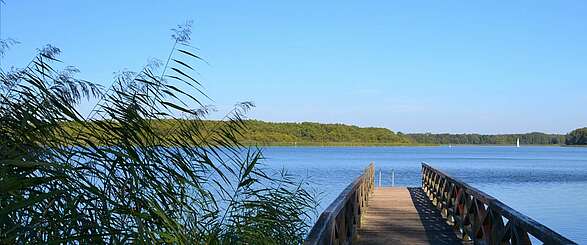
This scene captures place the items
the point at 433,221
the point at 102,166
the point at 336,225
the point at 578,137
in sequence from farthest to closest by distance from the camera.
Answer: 1. the point at 578,137
2. the point at 433,221
3. the point at 336,225
4. the point at 102,166

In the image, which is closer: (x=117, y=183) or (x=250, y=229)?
(x=117, y=183)

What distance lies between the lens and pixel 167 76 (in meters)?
4.62

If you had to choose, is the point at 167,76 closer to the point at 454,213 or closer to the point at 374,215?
the point at 454,213

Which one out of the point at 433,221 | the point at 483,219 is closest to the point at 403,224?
the point at 433,221

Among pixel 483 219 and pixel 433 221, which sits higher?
pixel 483 219

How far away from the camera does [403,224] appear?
973 cm

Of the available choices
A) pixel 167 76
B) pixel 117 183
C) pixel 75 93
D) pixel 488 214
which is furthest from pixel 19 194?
pixel 488 214

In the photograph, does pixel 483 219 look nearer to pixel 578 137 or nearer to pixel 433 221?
pixel 433 221

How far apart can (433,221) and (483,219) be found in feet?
12.2

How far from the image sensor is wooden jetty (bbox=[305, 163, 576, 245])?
15.6 feet

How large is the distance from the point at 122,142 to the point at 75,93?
0.51 m

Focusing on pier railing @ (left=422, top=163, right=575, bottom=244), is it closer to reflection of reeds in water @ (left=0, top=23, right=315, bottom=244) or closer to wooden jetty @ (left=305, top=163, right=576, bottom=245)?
wooden jetty @ (left=305, top=163, right=576, bottom=245)

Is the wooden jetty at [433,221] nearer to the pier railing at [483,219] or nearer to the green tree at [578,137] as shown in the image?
the pier railing at [483,219]

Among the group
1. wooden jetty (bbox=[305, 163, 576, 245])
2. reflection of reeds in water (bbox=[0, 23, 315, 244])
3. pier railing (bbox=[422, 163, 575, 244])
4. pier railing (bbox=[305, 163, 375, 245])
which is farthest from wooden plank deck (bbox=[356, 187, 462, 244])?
reflection of reeds in water (bbox=[0, 23, 315, 244])
